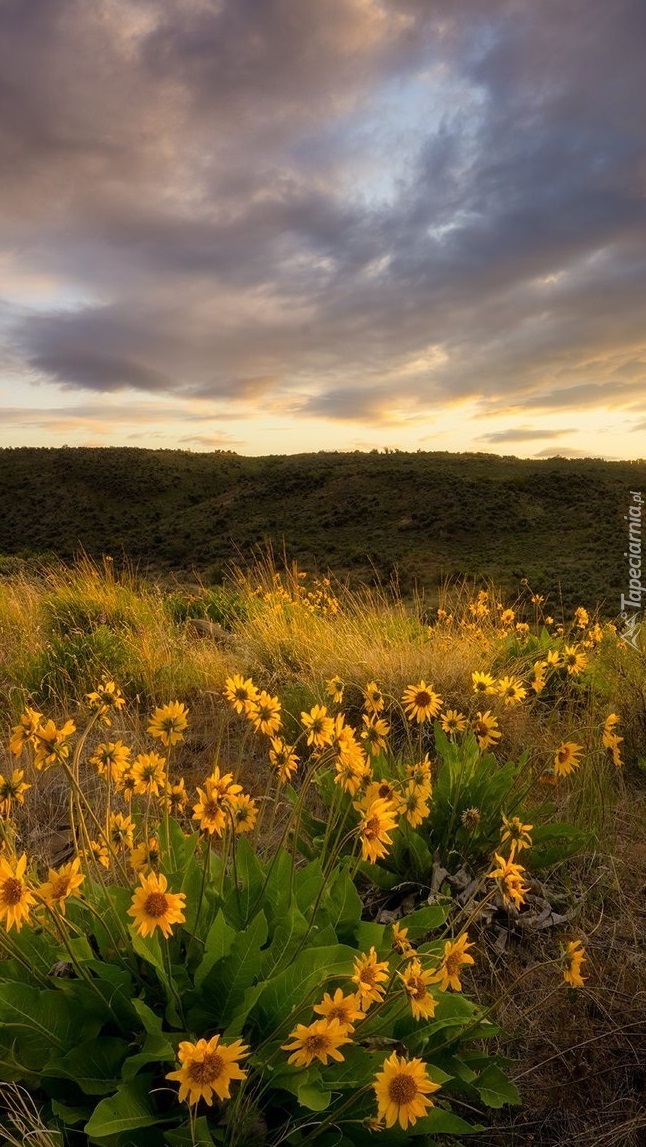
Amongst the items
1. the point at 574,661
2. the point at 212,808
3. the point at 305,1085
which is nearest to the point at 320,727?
the point at 212,808

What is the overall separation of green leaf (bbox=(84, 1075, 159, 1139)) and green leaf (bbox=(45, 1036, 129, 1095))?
0.08 metres

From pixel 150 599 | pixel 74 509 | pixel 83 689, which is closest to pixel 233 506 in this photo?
pixel 74 509

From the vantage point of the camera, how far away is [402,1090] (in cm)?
135

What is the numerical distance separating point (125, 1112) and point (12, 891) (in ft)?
1.93

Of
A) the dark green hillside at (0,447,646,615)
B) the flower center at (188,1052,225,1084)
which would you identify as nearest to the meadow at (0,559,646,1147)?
the flower center at (188,1052,225,1084)

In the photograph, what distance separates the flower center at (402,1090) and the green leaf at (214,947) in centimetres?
67

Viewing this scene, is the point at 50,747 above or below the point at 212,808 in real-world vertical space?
above

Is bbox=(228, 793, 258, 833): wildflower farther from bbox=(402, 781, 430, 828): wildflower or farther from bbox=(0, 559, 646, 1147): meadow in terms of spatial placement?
bbox=(402, 781, 430, 828): wildflower

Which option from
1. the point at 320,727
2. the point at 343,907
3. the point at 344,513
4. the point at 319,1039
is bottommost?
the point at 343,907

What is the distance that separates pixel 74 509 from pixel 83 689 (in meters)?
41.3

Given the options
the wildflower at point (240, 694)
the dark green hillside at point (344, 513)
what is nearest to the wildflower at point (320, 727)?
the wildflower at point (240, 694)

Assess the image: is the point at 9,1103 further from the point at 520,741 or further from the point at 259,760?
the point at 520,741

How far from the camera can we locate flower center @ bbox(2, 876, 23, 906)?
151 centimetres

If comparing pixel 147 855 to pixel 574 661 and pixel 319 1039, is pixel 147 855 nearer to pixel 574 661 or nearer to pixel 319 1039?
pixel 319 1039
